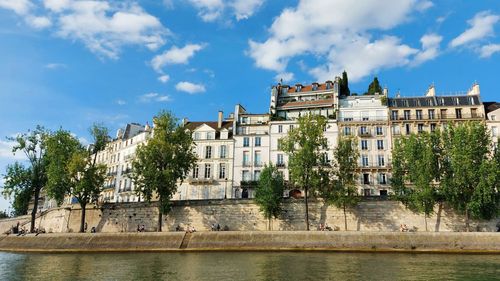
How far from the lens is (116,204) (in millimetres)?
55250

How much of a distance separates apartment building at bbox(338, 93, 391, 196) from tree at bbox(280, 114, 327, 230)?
1198 centimetres

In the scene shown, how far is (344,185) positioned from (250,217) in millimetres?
12202

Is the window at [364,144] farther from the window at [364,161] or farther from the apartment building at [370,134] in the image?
the window at [364,161]

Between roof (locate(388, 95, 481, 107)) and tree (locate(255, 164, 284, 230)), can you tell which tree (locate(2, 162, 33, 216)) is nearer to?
tree (locate(255, 164, 284, 230))

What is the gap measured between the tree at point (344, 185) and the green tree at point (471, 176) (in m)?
9.66

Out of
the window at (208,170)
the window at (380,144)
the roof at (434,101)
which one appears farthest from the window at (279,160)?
the roof at (434,101)

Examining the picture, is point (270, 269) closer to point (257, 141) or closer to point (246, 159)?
point (246, 159)

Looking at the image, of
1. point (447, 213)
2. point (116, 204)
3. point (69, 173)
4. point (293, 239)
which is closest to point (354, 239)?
point (293, 239)

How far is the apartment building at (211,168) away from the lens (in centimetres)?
6169

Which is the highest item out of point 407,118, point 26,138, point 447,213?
point 407,118

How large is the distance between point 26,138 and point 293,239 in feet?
137

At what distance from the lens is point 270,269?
2712cm

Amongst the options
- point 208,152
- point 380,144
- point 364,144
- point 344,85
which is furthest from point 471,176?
point 344,85

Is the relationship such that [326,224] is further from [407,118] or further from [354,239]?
[407,118]
